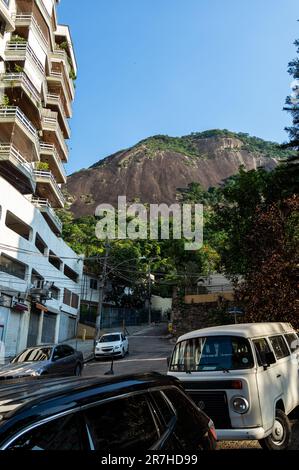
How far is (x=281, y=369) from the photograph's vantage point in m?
6.86

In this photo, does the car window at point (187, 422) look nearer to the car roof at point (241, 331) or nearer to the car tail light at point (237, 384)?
the car tail light at point (237, 384)

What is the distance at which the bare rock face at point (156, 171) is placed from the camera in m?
151

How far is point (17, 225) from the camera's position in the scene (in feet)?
88.2

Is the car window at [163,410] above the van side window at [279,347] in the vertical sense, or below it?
below

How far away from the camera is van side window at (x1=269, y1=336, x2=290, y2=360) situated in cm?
712

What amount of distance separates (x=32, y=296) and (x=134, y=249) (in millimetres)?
24459

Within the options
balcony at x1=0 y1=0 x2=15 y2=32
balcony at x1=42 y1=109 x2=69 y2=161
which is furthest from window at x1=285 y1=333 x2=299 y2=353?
balcony at x1=42 y1=109 x2=69 y2=161

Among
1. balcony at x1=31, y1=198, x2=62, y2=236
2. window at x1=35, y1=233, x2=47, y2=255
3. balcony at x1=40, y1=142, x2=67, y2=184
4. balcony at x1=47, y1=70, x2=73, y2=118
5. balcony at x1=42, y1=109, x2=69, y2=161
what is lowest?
window at x1=35, y1=233, x2=47, y2=255

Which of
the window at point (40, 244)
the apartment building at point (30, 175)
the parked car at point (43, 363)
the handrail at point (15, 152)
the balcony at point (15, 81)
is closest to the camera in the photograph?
the parked car at point (43, 363)

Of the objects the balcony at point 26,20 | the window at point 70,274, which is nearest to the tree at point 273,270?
the balcony at point 26,20

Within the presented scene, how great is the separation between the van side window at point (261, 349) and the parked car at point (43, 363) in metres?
7.68

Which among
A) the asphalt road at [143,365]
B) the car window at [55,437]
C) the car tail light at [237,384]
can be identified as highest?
the car window at [55,437]

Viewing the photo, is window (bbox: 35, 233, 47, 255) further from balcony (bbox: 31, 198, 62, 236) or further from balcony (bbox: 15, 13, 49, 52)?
balcony (bbox: 15, 13, 49, 52)

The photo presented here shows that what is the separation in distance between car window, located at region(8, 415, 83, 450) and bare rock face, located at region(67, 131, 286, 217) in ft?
440
